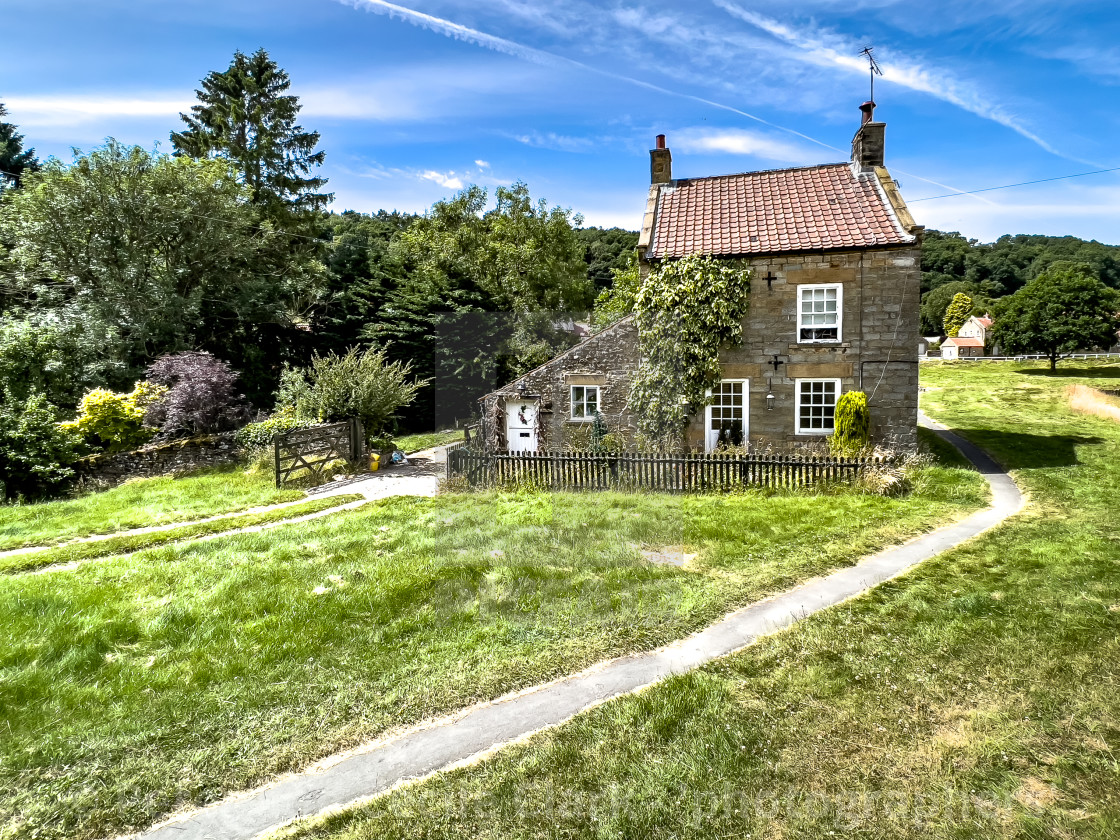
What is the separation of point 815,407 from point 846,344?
1930mm

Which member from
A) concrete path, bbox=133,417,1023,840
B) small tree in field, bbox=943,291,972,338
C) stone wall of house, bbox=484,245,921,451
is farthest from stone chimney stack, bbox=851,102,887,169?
small tree in field, bbox=943,291,972,338

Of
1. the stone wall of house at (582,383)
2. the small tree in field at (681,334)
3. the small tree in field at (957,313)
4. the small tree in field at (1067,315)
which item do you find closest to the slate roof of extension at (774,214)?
the small tree in field at (681,334)

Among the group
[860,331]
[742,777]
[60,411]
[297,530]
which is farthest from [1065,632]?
[60,411]

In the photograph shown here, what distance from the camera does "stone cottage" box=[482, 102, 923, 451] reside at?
1652cm

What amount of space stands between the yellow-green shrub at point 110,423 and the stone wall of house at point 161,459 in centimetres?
80

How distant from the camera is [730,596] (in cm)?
834

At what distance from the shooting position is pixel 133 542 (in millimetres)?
11508

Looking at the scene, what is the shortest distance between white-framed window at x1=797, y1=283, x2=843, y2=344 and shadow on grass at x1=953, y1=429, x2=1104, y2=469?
6.47 metres

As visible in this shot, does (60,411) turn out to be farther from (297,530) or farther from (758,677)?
(758,677)

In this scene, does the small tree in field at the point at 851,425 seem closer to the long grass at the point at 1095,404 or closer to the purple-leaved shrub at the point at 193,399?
the long grass at the point at 1095,404

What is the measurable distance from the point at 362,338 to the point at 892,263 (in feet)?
75.9

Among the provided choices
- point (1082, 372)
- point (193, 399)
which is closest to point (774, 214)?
point (193, 399)

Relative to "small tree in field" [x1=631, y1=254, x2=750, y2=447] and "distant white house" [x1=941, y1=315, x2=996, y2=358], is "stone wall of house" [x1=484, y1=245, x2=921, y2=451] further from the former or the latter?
"distant white house" [x1=941, y1=315, x2=996, y2=358]

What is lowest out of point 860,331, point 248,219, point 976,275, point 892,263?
point 860,331
